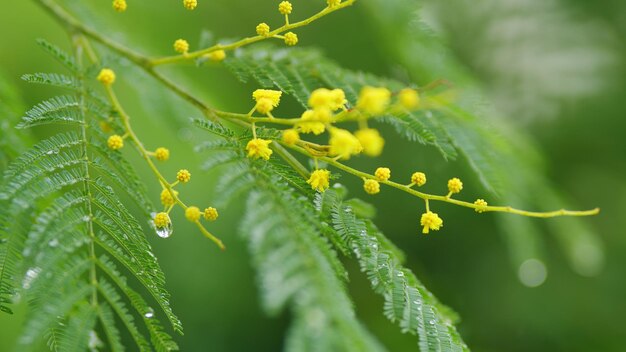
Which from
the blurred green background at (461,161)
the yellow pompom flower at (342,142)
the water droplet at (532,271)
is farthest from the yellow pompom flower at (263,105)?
the water droplet at (532,271)

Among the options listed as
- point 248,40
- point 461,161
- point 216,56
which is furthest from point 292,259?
point 461,161

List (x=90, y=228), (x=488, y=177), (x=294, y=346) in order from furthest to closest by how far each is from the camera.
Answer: (x=488, y=177) < (x=90, y=228) < (x=294, y=346)

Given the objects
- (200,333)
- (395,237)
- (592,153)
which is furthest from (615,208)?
(200,333)

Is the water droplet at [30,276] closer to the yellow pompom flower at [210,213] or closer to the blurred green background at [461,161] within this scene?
the yellow pompom flower at [210,213]

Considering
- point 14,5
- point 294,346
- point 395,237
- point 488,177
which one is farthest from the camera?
point 395,237

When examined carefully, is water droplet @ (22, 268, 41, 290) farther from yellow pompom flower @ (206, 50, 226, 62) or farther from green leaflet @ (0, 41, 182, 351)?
yellow pompom flower @ (206, 50, 226, 62)

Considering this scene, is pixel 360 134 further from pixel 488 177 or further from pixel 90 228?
pixel 488 177

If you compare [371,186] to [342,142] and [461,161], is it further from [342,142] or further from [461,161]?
[461,161]

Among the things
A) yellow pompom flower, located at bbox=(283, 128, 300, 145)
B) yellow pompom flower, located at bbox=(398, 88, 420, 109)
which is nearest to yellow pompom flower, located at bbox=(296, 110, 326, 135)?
yellow pompom flower, located at bbox=(283, 128, 300, 145)
